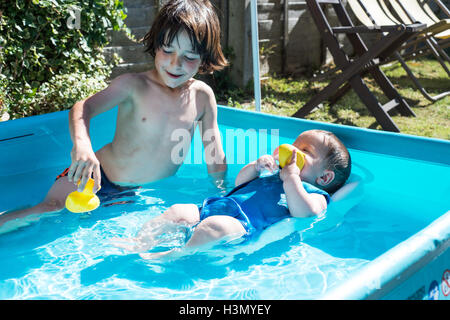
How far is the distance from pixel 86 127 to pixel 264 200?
32.4 inches

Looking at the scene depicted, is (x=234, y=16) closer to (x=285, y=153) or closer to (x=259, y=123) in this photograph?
(x=259, y=123)

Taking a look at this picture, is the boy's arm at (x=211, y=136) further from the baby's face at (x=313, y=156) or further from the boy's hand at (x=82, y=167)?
the boy's hand at (x=82, y=167)

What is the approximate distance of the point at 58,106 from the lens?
383 centimetres

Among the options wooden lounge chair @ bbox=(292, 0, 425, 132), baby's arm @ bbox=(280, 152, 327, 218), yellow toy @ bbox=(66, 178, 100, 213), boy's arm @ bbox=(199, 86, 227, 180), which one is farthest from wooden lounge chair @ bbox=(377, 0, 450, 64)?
yellow toy @ bbox=(66, 178, 100, 213)

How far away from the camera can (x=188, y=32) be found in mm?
2189

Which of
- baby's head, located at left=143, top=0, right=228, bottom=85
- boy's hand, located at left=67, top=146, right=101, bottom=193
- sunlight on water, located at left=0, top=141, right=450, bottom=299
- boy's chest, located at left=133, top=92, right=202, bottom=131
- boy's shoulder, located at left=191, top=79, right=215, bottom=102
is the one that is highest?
baby's head, located at left=143, top=0, right=228, bottom=85

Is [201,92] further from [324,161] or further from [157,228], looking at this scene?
[157,228]

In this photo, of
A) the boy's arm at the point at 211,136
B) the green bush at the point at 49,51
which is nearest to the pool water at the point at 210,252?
the boy's arm at the point at 211,136

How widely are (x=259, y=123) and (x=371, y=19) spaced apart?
2004 mm

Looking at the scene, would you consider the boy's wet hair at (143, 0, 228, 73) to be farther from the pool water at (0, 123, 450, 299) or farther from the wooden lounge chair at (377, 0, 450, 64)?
the wooden lounge chair at (377, 0, 450, 64)

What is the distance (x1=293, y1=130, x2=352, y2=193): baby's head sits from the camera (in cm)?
228

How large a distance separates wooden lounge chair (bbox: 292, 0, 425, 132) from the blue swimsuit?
2100mm

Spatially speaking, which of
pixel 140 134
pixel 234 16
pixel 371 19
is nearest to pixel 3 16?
pixel 140 134

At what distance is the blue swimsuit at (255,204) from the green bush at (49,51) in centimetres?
210
